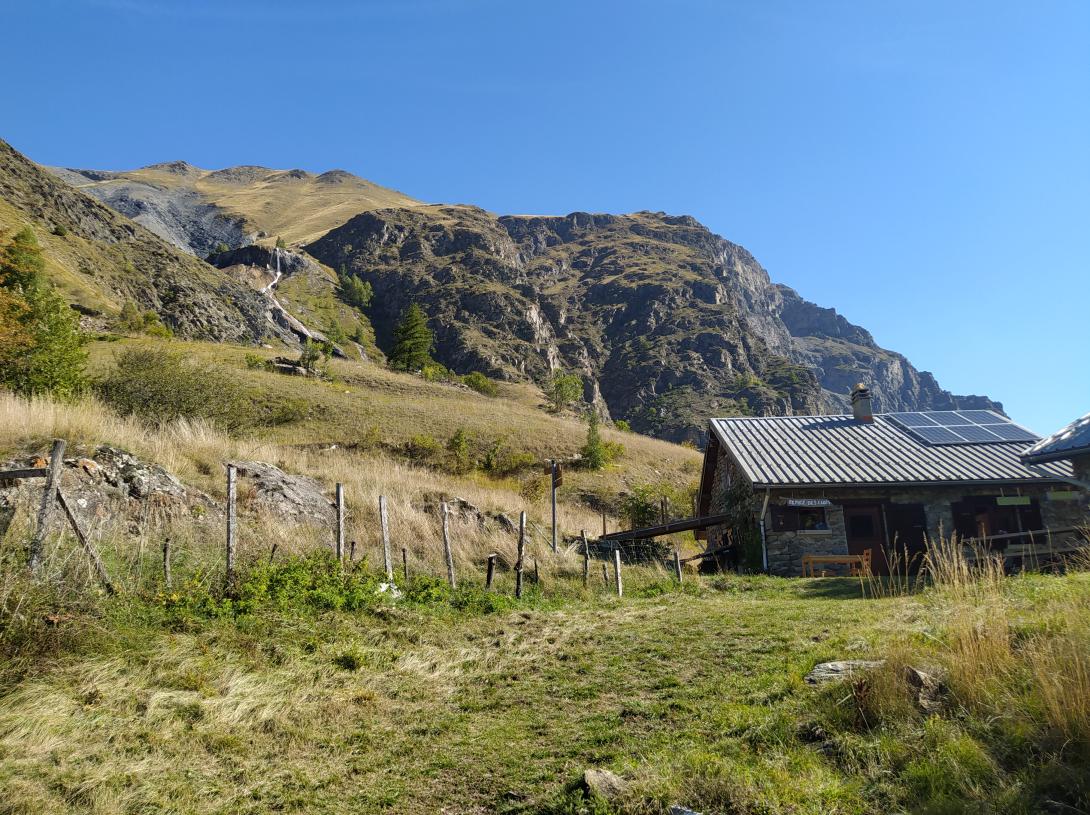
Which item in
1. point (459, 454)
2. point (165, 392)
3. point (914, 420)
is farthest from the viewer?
point (459, 454)

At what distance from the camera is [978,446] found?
20.2 meters

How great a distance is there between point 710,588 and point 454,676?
8.57 meters

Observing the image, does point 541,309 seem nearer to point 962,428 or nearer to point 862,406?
point 862,406

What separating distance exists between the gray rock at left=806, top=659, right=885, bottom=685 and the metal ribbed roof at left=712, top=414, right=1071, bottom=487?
1189cm

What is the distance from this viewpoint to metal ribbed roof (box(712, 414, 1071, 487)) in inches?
695

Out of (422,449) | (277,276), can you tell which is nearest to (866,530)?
(422,449)

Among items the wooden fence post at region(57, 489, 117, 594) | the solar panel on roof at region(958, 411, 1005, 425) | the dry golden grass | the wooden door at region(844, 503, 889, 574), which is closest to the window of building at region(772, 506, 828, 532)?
the wooden door at region(844, 503, 889, 574)

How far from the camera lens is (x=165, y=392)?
22.4 metres

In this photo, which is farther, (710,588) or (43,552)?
(710,588)

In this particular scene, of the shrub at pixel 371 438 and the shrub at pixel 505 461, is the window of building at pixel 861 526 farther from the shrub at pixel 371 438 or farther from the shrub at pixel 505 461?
the shrub at pixel 371 438

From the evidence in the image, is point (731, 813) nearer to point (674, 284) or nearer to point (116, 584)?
point (116, 584)

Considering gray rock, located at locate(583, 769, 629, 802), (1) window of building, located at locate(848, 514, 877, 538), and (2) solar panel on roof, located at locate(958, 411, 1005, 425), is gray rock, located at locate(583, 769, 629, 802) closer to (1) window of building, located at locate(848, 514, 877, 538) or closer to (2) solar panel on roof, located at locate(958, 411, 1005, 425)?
(1) window of building, located at locate(848, 514, 877, 538)

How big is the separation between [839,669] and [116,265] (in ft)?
263

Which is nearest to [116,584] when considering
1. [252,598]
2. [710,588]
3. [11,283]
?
[252,598]
